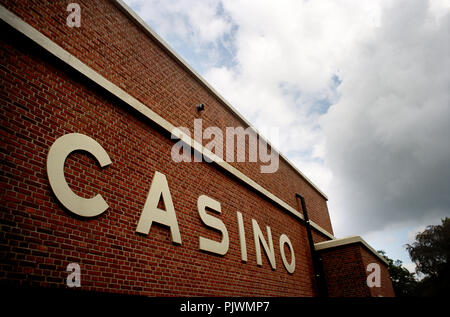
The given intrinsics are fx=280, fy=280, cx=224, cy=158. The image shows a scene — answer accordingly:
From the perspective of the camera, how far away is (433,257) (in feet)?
90.6

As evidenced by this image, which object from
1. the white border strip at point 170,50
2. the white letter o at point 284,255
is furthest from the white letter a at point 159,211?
the white letter o at point 284,255

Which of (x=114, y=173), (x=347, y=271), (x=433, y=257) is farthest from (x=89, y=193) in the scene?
(x=433, y=257)

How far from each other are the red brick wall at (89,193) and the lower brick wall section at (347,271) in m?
5.29

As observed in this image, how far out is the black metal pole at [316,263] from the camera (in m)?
10.0

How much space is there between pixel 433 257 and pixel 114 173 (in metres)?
33.5

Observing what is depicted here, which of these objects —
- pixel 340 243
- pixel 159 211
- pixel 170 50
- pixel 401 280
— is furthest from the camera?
pixel 401 280

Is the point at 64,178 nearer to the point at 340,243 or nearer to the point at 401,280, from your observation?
the point at 340,243

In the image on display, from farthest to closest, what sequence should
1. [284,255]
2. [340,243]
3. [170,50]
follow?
[340,243] < [284,255] < [170,50]

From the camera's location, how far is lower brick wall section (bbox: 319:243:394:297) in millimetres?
9797

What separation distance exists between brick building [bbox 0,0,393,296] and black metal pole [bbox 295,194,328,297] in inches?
106

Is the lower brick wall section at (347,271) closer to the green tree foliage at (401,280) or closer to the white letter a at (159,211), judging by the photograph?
the white letter a at (159,211)

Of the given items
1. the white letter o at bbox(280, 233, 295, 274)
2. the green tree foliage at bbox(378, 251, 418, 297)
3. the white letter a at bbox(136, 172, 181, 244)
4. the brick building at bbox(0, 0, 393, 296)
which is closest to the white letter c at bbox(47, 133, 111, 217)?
the brick building at bbox(0, 0, 393, 296)


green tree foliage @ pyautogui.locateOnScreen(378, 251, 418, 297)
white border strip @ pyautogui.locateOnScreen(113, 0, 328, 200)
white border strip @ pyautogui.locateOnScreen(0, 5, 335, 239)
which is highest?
white border strip @ pyautogui.locateOnScreen(113, 0, 328, 200)

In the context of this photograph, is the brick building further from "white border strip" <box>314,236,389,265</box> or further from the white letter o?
"white border strip" <box>314,236,389,265</box>
